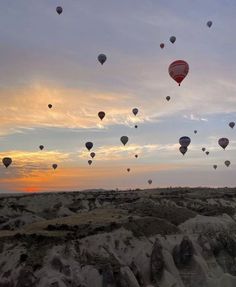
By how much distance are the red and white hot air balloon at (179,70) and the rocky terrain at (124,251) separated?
55.4 feet

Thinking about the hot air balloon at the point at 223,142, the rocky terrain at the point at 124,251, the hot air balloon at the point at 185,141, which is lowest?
the rocky terrain at the point at 124,251

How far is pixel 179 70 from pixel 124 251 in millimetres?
29368

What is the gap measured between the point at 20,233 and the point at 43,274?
839 cm

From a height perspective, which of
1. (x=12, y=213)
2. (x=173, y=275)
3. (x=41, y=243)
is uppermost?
(x=12, y=213)

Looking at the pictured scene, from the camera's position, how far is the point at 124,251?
45.3 m

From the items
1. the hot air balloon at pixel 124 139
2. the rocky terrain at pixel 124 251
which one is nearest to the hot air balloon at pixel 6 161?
the hot air balloon at pixel 124 139

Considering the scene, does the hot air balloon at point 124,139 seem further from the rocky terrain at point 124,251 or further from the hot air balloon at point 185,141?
the rocky terrain at point 124,251

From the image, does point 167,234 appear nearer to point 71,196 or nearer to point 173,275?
point 173,275

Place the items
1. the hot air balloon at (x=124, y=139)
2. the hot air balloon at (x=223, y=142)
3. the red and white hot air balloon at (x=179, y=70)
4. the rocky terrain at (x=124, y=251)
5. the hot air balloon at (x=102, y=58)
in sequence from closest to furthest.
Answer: the rocky terrain at (x=124, y=251), the red and white hot air balloon at (x=179, y=70), the hot air balloon at (x=102, y=58), the hot air balloon at (x=223, y=142), the hot air balloon at (x=124, y=139)

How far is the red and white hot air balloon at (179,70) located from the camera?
66625mm

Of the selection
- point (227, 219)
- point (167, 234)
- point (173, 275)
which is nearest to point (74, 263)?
point (173, 275)

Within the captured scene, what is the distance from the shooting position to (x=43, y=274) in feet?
123

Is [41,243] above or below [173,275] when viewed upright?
above

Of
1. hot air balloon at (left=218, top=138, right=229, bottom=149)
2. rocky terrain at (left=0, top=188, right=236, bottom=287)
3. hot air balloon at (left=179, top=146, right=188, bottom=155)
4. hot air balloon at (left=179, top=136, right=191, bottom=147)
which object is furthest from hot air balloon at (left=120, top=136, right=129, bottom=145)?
rocky terrain at (left=0, top=188, right=236, bottom=287)
